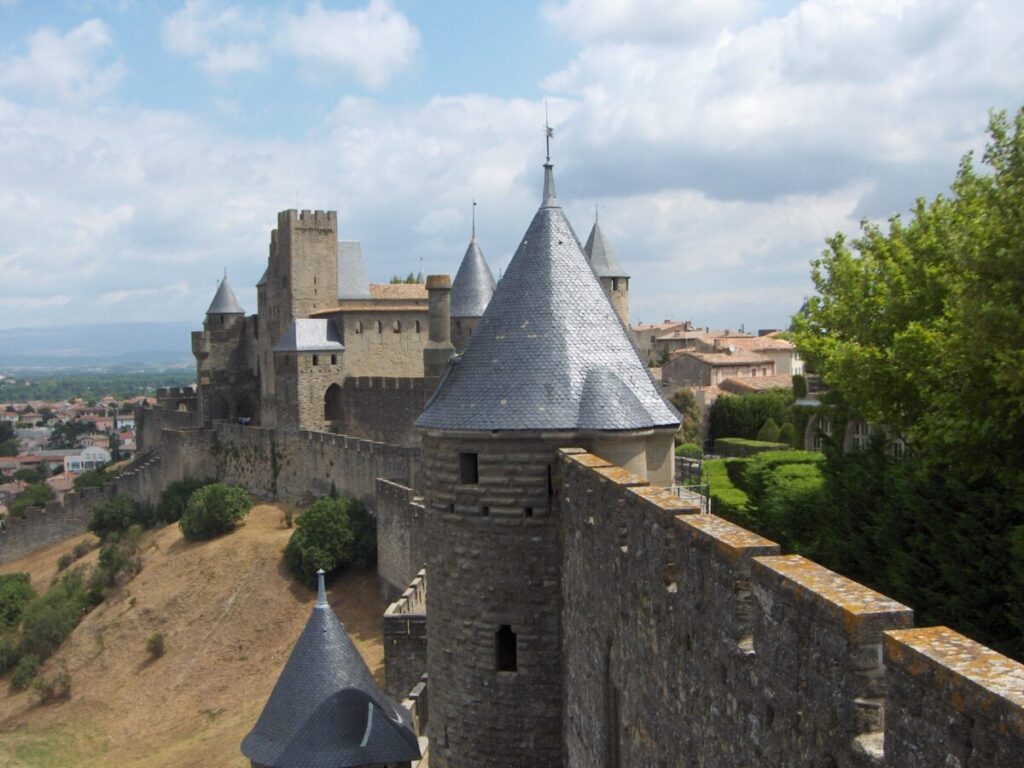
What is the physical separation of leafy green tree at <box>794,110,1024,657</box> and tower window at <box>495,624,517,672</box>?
4.44 meters

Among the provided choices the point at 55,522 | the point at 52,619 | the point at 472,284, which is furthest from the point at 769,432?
the point at 55,522

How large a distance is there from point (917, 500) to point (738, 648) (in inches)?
293

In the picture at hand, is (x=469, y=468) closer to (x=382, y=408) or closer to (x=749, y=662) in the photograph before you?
(x=749, y=662)

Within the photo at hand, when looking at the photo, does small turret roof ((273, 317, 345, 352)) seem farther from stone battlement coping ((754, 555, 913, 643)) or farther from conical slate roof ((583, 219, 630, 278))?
stone battlement coping ((754, 555, 913, 643))

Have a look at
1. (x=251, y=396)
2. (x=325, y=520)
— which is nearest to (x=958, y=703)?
(x=325, y=520)

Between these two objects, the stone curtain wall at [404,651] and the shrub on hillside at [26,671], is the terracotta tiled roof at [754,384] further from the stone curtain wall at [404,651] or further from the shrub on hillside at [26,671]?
the stone curtain wall at [404,651]

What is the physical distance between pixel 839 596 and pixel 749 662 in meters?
1.06

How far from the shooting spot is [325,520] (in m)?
35.8

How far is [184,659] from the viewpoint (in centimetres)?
3422

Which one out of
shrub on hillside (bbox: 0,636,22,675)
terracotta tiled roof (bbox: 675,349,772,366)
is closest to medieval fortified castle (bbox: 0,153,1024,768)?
shrub on hillside (bbox: 0,636,22,675)

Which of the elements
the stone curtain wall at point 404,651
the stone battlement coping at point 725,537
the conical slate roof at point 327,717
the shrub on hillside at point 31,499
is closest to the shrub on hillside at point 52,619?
the stone curtain wall at point 404,651

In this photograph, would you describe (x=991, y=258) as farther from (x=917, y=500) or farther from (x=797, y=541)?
(x=797, y=541)

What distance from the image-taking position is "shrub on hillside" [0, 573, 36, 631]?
4623cm

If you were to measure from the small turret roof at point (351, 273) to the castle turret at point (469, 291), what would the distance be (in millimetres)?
8117
